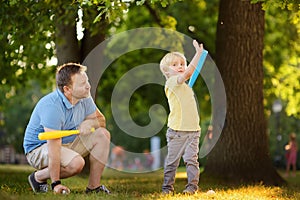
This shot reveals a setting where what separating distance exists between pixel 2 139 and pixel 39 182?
92.2 ft

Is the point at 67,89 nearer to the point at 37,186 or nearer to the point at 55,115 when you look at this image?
the point at 55,115

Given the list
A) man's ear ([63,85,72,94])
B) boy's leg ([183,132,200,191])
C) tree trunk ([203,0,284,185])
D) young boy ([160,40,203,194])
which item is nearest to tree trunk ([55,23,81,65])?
tree trunk ([203,0,284,185])

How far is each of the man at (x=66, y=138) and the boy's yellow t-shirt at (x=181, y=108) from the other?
742 millimetres

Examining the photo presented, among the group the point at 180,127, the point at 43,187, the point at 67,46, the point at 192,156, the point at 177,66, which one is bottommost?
the point at 43,187

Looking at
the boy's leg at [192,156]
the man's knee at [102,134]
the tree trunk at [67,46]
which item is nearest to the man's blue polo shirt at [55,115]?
the man's knee at [102,134]

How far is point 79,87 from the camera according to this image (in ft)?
19.4

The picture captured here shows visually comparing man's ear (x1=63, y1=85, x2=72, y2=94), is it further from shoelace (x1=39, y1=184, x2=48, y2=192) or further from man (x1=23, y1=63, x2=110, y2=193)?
shoelace (x1=39, y1=184, x2=48, y2=192)

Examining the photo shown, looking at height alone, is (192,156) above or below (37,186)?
above

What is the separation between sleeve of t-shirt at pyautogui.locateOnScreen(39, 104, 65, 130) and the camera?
5.73 metres

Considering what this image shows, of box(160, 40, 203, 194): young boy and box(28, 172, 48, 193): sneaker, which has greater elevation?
box(160, 40, 203, 194): young boy

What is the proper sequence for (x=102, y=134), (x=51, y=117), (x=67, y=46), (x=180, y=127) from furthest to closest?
1. (x=67, y=46)
2. (x=180, y=127)
3. (x=102, y=134)
4. (x=51, y=117)

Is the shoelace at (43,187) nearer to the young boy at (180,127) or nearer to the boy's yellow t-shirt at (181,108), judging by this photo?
the young boy at (180,127)

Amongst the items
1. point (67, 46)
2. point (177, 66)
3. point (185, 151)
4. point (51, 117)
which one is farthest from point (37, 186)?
point (67, 46)

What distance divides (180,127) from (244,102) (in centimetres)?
296
